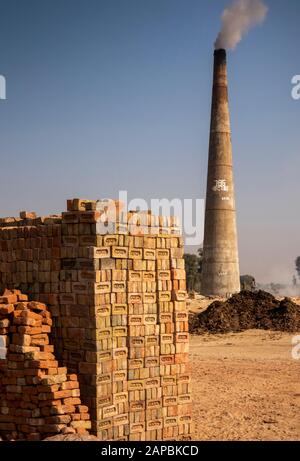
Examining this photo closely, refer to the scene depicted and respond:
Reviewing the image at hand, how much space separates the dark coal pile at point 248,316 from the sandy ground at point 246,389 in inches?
62.9

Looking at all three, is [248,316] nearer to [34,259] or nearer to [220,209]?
[220,209]

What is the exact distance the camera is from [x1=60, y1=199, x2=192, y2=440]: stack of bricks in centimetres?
788

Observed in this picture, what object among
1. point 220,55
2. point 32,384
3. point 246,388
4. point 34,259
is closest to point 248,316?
point 246,388

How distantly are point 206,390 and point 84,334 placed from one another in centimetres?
556

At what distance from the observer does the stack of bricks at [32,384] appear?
762cm

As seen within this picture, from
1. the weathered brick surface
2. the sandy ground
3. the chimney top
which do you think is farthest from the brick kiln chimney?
the weathered brick surface

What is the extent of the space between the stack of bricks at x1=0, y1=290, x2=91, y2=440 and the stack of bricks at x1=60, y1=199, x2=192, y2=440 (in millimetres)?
251

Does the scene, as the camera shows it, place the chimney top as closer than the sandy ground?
No

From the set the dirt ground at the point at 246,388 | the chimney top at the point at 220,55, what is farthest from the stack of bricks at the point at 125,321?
the chimney top at the point at 220,55

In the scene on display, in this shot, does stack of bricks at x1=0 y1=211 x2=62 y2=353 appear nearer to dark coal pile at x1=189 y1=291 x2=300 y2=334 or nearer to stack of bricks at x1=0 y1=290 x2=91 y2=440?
stack of bricks at x1=0 y1=290 x2=91 y2=440

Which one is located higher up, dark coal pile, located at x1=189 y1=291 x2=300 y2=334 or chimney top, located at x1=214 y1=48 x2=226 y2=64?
chimney top, located at x1=214 y1=48 x2=226 y2=64

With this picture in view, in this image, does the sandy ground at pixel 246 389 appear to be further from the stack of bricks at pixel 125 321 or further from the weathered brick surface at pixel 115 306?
the weathered brick surface at pixel 115 306

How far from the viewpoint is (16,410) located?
26.0 feet
